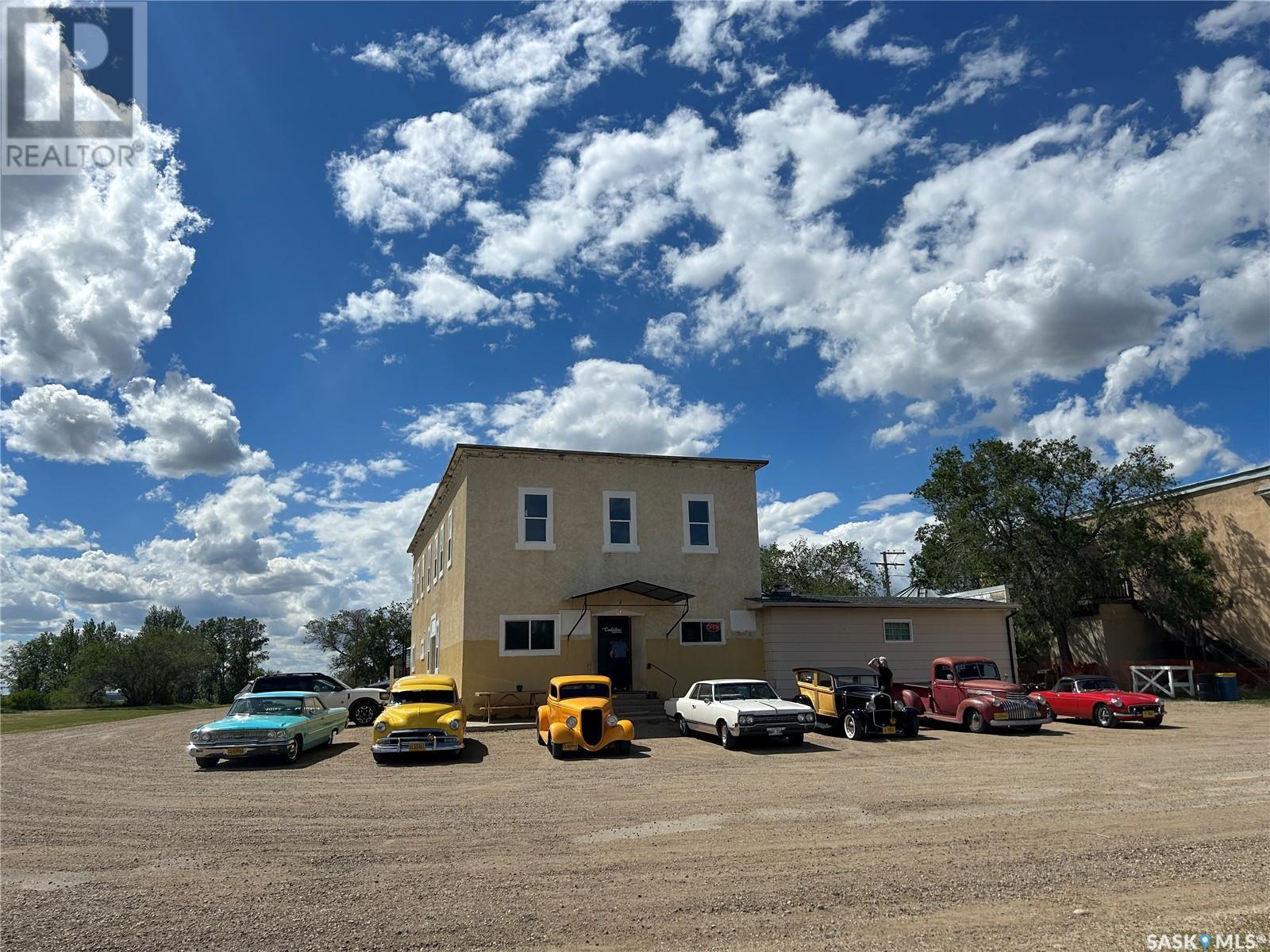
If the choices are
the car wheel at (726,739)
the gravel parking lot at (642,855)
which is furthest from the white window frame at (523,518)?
the gravel parking lot at (642,855)

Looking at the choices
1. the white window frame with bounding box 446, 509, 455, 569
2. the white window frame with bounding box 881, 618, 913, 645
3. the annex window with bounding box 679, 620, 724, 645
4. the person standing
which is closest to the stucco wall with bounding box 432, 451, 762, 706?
the annex window with bounding box 679, 620, 724, 645

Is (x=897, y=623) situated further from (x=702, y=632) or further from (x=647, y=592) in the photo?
(x=647, y=592)

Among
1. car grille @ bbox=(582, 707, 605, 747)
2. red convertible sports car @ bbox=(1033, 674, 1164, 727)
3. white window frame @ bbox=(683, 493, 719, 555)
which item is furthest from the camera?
white window frame @ bbox=(683, 493, 719, 555)

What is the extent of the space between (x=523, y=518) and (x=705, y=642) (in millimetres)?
6482

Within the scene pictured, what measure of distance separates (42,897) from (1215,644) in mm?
41976

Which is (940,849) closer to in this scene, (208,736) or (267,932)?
(267,932)

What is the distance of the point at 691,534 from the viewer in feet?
80.5

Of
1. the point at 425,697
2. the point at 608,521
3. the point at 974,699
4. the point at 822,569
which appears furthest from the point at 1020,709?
the point at 822,569

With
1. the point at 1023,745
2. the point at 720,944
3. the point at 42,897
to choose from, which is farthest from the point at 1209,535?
the point at 42,897

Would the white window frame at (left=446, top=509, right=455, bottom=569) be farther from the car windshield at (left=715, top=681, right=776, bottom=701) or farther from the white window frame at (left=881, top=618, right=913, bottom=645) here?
the white window frame at (left=881, top=618, right=913, bottom=645)

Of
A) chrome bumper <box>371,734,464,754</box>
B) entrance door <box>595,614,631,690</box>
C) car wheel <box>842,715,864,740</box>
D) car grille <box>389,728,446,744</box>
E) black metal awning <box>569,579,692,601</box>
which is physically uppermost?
black metal awning <box>569,579,692,601</box>

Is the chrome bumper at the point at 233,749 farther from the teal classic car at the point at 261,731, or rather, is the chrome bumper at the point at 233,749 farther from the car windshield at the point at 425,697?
the car windshield at the point at 425,697

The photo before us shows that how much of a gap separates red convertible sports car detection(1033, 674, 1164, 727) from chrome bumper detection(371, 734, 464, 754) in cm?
1333

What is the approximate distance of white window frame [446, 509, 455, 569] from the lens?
25031 mm
